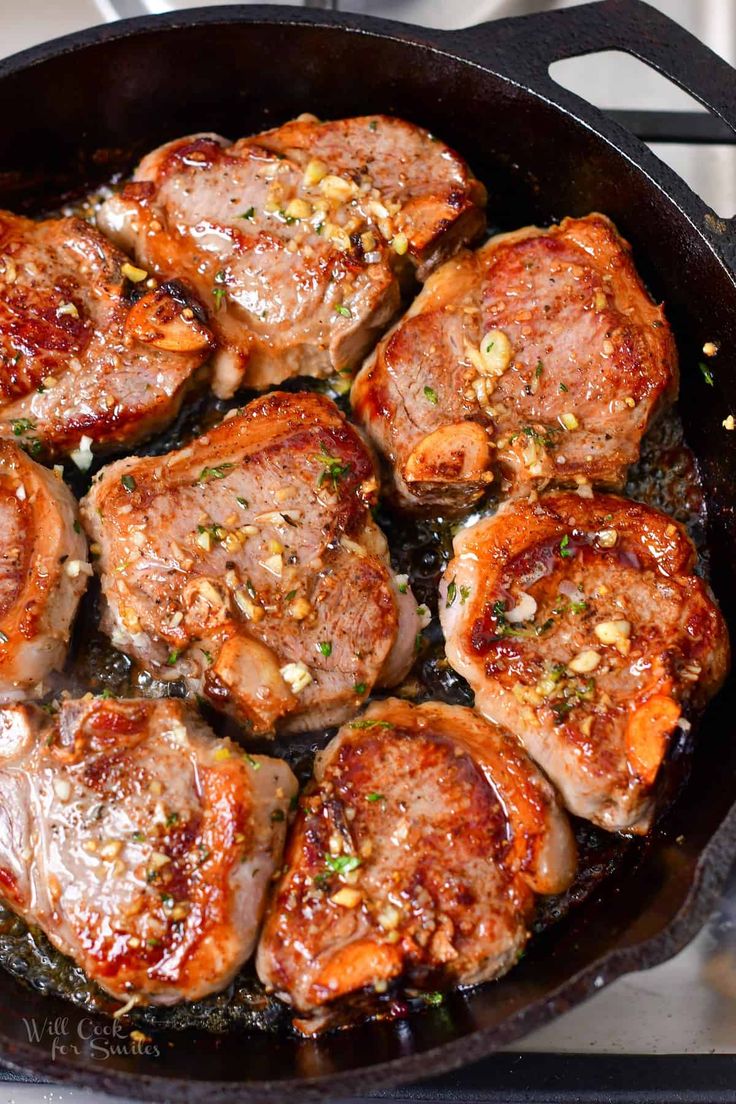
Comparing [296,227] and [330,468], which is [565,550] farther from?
[296,227]

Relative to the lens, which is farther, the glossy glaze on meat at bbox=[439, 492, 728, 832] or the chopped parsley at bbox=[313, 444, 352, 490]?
the chopped parsley at bbox=[313, 444, 352, 490]

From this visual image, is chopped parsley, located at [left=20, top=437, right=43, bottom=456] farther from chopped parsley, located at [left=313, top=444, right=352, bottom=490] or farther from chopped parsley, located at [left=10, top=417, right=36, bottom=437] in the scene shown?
chopped parsley, located at [left=313, top=444, right=352, bottom=490]

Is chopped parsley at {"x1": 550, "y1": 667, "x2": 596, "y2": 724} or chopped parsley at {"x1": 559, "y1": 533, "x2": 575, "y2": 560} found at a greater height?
chopped parsley at {"x1": 559, "y1": 533, "x2": 575, "y2": 560}

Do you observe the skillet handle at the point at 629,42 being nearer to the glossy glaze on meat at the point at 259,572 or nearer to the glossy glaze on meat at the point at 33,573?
the glossy glaze on meat at the point at 259,572

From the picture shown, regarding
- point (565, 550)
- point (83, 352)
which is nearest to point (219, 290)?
point (83, 352)

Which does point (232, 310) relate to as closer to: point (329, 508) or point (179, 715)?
point (329, 508)

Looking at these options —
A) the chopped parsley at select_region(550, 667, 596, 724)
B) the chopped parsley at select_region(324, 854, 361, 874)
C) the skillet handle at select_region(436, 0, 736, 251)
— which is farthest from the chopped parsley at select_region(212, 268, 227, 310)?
the chopped parsley at select_region(324, 854, 361, 874)
